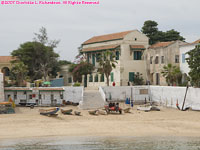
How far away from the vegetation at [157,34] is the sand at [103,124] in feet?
121

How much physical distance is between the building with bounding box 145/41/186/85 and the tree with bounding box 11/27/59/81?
1545 centimetres

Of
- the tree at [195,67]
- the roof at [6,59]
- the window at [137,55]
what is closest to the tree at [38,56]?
the roof at [6,59]

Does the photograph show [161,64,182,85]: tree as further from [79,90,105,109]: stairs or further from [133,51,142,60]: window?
[79,90,105,109]: stairs

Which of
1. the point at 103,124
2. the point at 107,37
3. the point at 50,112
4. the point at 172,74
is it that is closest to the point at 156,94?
the point at 172,74

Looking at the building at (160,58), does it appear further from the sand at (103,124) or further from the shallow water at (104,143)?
the shallow water at (104,143)

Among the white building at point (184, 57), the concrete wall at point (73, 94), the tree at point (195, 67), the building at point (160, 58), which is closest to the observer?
the tree at point (195, 67)

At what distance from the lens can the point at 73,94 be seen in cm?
4331

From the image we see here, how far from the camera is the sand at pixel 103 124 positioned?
27.8 m

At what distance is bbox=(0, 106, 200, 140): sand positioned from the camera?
27.8 meters

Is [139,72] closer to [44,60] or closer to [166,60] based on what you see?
[166,60]

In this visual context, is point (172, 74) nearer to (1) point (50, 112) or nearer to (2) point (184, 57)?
(2) point (184, 57)

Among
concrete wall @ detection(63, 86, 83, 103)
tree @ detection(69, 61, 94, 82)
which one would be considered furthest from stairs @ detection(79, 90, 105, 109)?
tree @ detection(69, 61, 94, 82)

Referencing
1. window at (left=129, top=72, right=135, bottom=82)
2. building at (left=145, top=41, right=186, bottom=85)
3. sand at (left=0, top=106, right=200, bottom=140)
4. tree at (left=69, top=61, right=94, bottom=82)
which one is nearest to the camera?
sand at (left=0, top=106, right=200, bottom=140)

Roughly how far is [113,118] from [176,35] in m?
41.5
